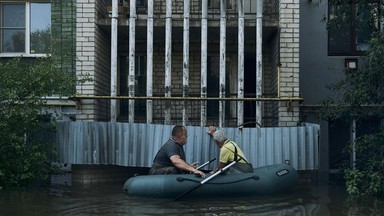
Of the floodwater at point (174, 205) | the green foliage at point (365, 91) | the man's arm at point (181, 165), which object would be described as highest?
the green foliage at point (365, 91)

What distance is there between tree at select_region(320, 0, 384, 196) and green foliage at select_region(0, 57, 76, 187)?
234 inches

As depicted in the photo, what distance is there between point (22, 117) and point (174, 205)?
12.2ft

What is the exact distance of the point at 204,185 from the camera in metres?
11.2

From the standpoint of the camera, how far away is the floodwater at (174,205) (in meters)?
10.2

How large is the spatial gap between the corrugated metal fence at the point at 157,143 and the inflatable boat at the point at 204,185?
1.44m

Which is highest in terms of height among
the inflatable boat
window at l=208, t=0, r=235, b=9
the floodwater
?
window at l=208, t=0, r=235, b=9

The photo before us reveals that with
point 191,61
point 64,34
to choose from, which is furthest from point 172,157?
point 191,61

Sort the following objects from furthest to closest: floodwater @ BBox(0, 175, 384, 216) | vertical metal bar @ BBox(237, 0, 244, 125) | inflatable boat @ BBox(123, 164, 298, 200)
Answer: vertical metal bar @ BBox(237, 0, 244, 125) < inflatable boat @ BBox(123, 164, 298, 200) < floodwater @ BBox(0, 175, 384, 216)

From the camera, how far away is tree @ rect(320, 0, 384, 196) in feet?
36.8

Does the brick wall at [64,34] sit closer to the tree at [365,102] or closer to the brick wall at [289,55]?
the brick wall at [289,55]

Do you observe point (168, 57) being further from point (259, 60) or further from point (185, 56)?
point (259, 60)

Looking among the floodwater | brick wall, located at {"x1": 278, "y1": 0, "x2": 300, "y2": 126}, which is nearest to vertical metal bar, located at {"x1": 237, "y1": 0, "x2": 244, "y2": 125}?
brick wall, located at {"x1": 278, "y1": 0, "x2": 300, "y2": 126}

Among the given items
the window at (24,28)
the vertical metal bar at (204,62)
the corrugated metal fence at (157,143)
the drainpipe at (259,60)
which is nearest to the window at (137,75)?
the window at (24,28)

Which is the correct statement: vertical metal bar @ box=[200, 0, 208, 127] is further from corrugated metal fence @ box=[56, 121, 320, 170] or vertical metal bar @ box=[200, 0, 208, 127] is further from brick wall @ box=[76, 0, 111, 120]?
brick wall @ box=[76, 0, 111, 120]
